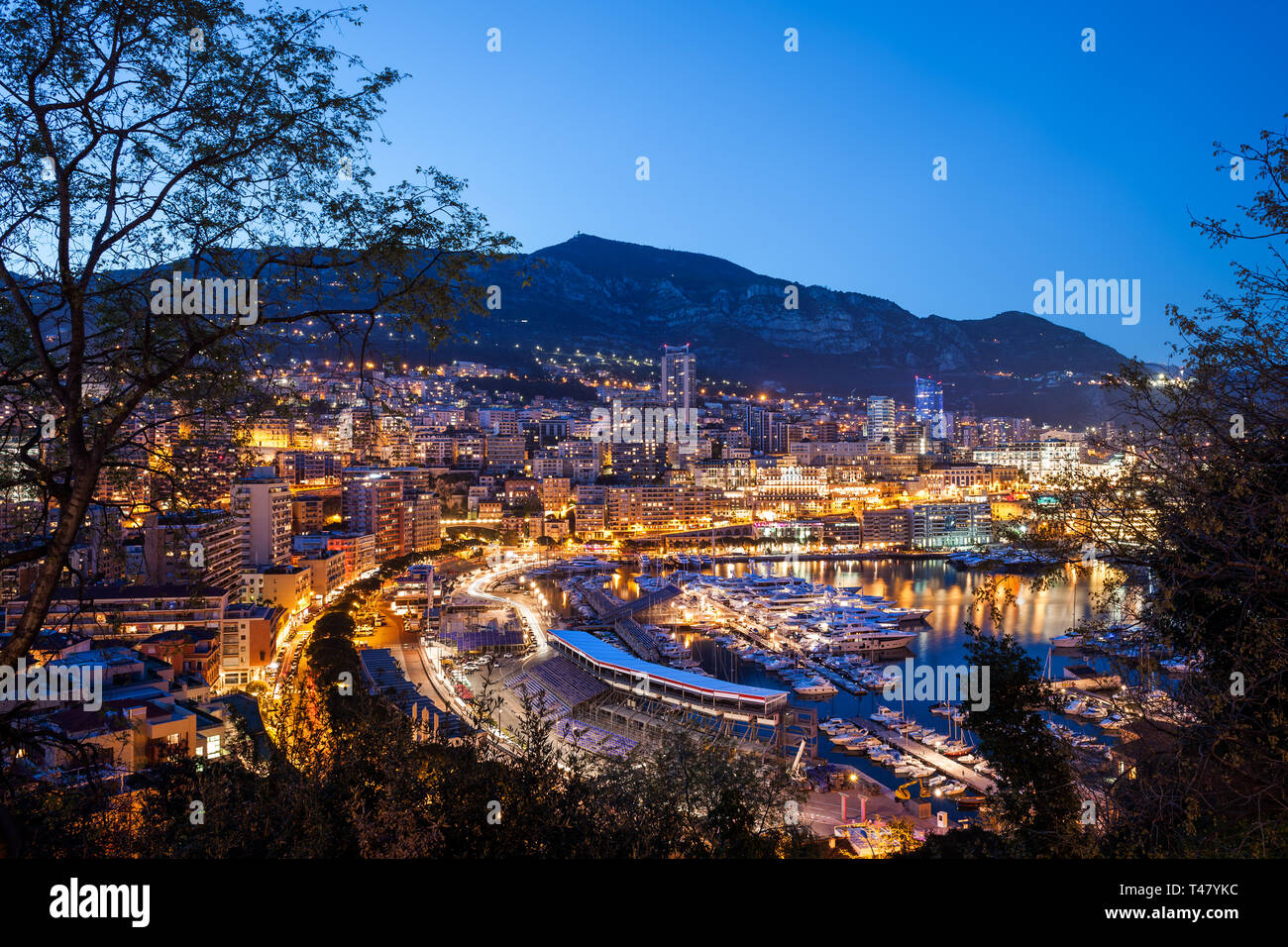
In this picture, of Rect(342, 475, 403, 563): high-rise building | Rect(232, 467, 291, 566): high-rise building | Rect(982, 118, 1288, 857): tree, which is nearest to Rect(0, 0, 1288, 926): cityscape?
Rect(982, 118, 1288, 857): tree

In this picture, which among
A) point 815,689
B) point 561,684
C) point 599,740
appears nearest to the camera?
point 599,740

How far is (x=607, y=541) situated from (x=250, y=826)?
29.5m

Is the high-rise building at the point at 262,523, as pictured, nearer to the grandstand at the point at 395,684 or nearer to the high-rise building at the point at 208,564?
the high-rise building at the point at 208,564

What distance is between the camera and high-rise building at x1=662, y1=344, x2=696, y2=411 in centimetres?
5469

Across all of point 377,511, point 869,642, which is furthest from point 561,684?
point 377,511

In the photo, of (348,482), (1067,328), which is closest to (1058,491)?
(348,482)

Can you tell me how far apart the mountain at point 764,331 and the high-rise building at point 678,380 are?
9685 millimetres

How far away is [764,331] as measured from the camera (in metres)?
82.9

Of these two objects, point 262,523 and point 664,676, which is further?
point 262,523

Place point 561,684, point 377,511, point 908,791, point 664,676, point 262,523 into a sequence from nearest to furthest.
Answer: point 908,791 → point 561,684 → point 664,676 → point 262,523 → point 377,511

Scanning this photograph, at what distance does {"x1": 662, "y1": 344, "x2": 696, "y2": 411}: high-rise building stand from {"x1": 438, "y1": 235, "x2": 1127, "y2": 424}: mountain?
31.8 feet

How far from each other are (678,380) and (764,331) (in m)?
25.8

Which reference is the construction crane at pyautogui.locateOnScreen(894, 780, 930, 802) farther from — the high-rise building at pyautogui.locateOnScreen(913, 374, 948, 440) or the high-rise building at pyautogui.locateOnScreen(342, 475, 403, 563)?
the high-rise building at pyautogui.locateOnScreen(913, 374, 948, 440)

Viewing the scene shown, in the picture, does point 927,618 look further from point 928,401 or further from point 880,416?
point 928,401
